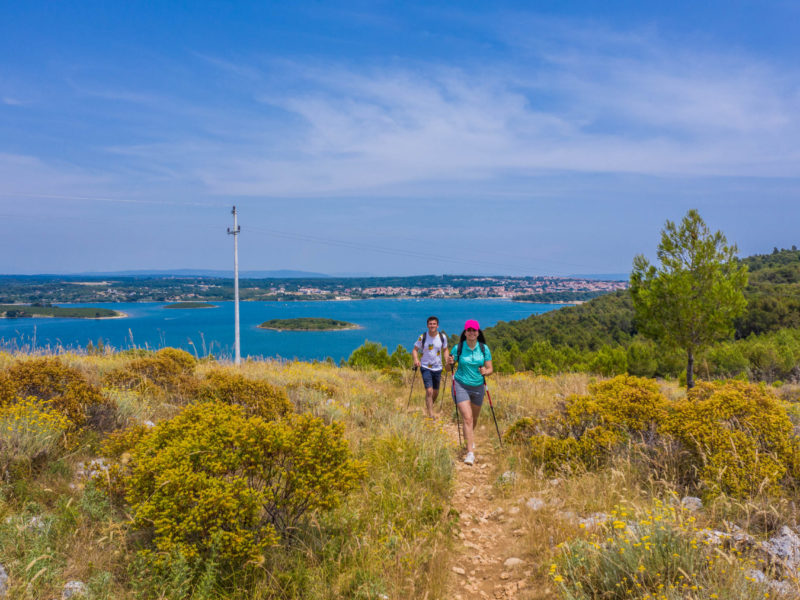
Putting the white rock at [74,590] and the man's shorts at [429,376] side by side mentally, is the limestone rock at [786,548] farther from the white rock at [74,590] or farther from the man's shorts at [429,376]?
the man's shorts at [429,376]

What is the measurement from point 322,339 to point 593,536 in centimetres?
7768

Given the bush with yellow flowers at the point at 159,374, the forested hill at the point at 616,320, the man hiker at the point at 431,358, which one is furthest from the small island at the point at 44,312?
the man hiker at the point at 431,358

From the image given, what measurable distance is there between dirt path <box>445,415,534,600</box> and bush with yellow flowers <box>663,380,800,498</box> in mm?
1938

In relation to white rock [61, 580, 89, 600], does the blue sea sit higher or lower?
lower

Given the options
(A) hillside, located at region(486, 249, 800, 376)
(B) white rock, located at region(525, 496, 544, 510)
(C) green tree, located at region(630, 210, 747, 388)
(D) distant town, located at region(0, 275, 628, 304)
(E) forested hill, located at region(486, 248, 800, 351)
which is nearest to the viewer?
(B) white rock, located at region(525, 496, 544, 510)

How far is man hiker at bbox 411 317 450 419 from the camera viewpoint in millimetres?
8336

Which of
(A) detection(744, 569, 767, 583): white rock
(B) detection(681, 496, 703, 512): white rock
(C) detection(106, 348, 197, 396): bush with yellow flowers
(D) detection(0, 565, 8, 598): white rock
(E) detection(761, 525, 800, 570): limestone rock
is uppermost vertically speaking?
(C) detection(106, 348, 197, 396): bush with yellow flowers

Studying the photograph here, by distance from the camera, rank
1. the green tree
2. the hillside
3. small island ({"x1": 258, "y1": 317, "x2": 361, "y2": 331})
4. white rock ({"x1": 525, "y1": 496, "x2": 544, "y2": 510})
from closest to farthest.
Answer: white rock ({"x1": 525, "y1": 496, "x2": 544, "y2": 510}) < the green tree < the hillside < small island ({"x1": 258, "y1": 317, "x2": 361, "y2": 331})

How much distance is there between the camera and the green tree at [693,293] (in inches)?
543

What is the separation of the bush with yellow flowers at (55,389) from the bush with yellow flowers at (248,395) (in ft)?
5.37

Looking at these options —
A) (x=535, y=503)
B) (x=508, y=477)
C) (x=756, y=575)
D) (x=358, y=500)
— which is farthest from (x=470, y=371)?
(x=756, y=575)

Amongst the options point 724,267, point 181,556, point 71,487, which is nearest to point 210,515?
point 181,556

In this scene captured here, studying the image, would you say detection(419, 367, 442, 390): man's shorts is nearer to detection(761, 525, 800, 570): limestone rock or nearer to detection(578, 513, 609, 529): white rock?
detection(578, 513, 609, 529): white rock

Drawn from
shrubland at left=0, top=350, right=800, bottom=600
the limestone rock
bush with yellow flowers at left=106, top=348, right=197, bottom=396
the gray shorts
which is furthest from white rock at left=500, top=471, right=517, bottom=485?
bush with yellow flowers at left=106, top=348, right=197, bottom=396
